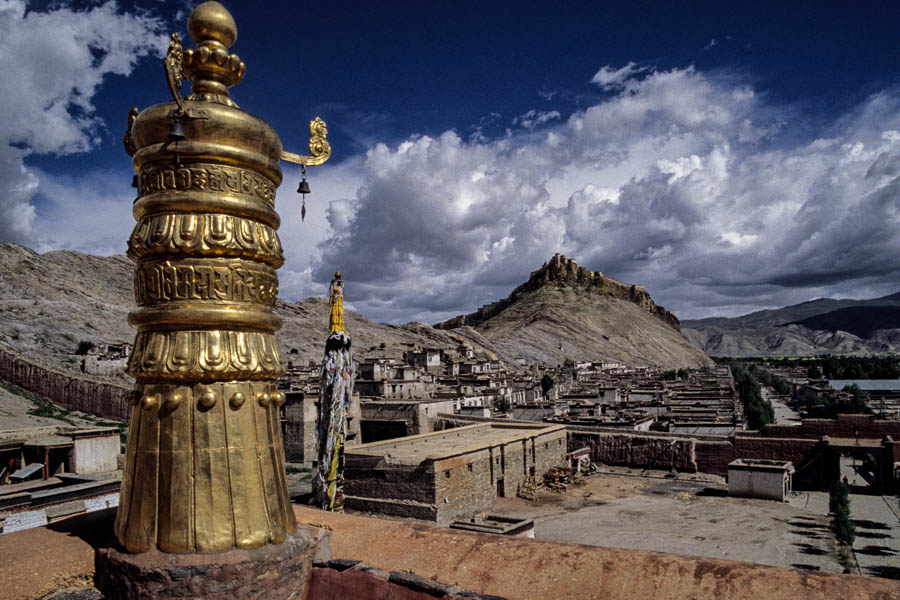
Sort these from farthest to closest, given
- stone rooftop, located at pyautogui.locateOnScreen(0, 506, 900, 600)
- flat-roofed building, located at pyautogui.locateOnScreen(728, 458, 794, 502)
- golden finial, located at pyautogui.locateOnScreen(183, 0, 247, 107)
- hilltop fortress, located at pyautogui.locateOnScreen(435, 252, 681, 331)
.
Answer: hilltop fortress, located at pyautogui.locateOnScreen(435, 252, 681, 331) < flat-roofed building, located at pyautogui.locateOnScreen(728, 458, 794, 502) < golden finial, located at pyautogui.locateOnScreen(183, 0, 247, 107) < stone rooftop, located at pyautogui.locateOnScreen(0, 506, 900, 600)

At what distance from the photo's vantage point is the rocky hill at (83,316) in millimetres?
47656

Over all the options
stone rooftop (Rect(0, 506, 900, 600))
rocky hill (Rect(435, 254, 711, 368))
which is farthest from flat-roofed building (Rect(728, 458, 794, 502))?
rocky hill (Rect(435, 254, 711, 368))

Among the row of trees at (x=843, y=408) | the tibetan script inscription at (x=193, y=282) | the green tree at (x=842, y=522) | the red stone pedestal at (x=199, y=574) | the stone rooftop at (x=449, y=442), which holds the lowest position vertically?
the green tree at (x=842, y=522)

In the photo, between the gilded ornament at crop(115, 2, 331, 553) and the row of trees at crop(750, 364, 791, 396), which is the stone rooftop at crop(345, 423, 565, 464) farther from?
the row of trees at crop(750, 364, 791, 396)

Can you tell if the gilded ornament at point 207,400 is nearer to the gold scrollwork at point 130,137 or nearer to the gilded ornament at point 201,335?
the gilded ornament at point 201,335

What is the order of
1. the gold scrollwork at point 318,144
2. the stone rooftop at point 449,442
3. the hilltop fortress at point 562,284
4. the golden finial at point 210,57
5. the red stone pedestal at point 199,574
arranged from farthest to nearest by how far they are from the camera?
1. the hilltop fortress at point 562,284
2. the stone rooftop at point 449,442
3. the gold scrollwork at point 318,144
4. the golden finial at point 210,57
5. the red stone pedestal at point 199,574

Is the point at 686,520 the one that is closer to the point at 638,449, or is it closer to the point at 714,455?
the point at 714,455

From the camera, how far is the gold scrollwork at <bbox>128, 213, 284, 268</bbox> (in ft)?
8.38

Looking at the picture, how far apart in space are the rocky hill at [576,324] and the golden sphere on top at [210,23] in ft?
303

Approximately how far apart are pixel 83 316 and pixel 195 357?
69.4 m

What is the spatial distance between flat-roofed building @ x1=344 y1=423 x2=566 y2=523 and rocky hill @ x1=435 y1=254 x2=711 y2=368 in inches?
2864

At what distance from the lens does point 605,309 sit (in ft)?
466

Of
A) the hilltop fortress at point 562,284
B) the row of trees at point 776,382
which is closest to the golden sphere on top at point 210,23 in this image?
the row of trees at point 776,382

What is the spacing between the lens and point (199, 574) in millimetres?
2387
